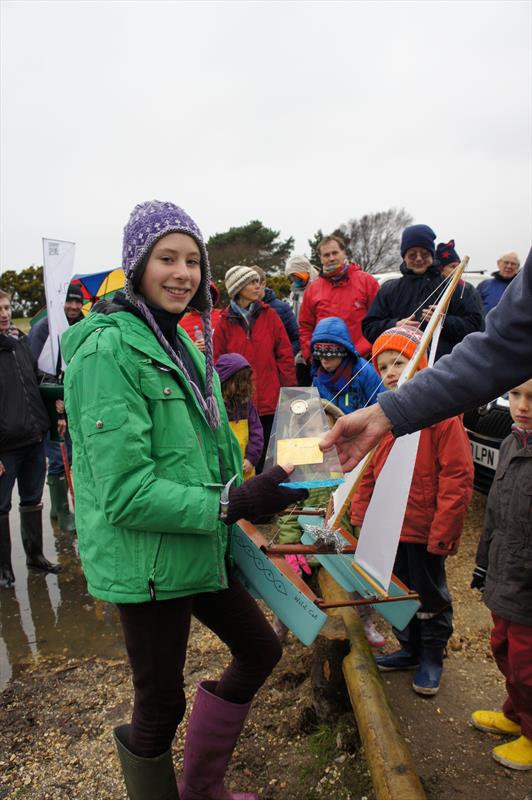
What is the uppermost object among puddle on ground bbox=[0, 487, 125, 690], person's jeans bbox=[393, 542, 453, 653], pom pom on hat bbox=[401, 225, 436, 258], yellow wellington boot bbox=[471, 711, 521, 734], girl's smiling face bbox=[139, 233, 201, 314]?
pom pom on hat bbox=[401, 225, 436, 258]

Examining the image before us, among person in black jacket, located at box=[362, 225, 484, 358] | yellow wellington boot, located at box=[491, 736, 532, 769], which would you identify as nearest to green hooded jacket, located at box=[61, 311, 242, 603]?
yellow wellington boot, located at box=[491, 736, 532, 769]

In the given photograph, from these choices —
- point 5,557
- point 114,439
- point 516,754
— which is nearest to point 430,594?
point 516,754

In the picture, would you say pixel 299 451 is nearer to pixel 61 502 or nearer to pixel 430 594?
pixel 430 594

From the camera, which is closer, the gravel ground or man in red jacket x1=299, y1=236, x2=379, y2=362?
the gravel ground

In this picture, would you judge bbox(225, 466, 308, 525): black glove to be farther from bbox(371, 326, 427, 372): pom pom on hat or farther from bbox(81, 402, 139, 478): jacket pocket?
bbox(371, 326, 427, 372): pom pom on hat

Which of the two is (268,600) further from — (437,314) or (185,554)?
(437,314)

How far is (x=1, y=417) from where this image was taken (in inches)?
181

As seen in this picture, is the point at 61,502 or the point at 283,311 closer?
the point at 61,502

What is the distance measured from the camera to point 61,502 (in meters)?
5.87

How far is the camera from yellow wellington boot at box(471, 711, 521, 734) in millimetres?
2682

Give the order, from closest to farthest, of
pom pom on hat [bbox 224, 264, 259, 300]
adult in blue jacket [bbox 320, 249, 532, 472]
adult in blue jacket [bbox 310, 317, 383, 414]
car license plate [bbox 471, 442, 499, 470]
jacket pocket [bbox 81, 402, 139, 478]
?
adult in blue jacket [bbox 320, 249, 532, 472] → jacket pocket [bbox 81, 402, 139, 478] → adult in blue jacket [bbox 310, 317, 383, 414] → car license plate [bbox 471, 442, 499, 470] → pom pom on hat [bbox 224, 264, 259, 300]

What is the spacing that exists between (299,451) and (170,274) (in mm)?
746

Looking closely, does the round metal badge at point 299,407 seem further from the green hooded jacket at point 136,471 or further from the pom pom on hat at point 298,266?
the pom pom on hat at point 298,266

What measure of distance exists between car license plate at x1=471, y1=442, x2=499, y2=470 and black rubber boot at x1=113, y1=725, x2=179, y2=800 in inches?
137
